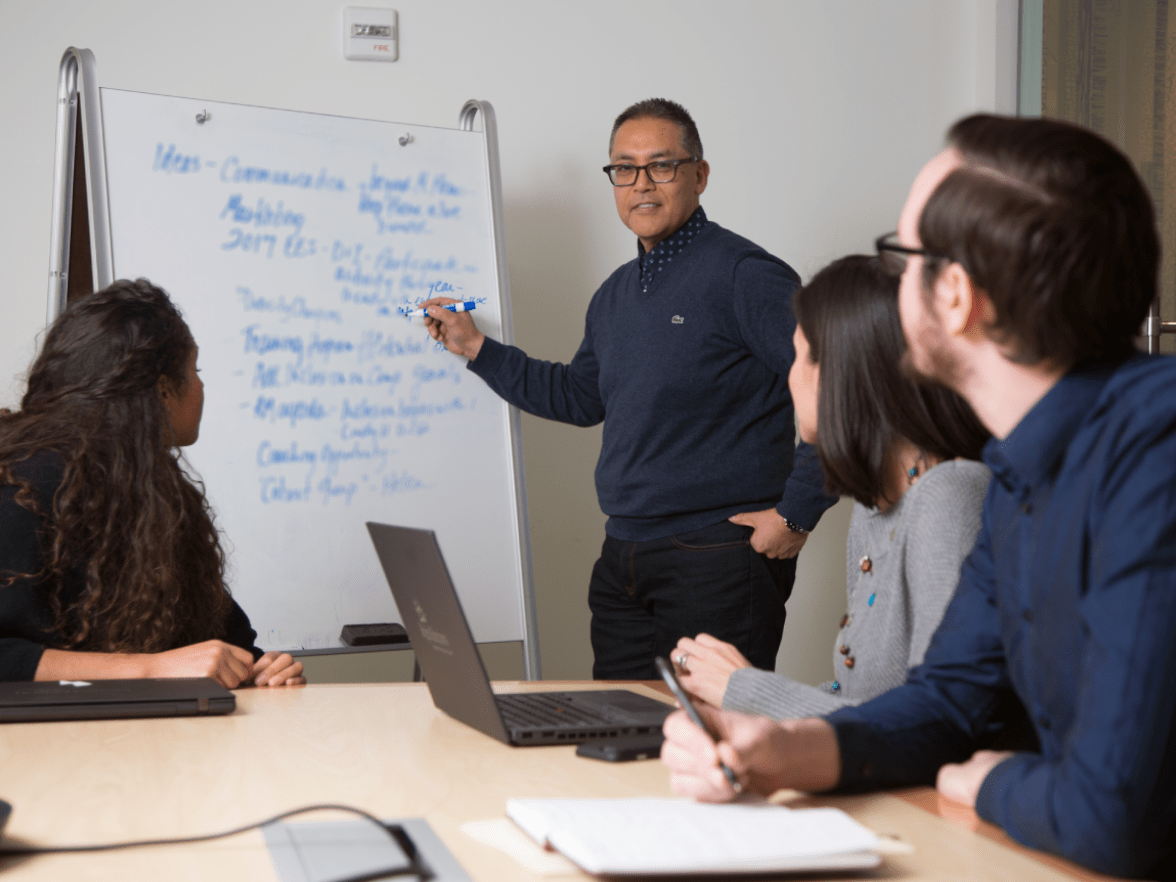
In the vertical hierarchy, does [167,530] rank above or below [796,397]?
below

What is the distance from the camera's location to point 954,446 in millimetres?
1168

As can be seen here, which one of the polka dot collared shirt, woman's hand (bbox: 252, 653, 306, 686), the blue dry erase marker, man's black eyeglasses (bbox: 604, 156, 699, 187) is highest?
man's black eyeglasses (bbox: 604, 156, 699, 187)

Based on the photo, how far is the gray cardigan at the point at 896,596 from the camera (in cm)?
107

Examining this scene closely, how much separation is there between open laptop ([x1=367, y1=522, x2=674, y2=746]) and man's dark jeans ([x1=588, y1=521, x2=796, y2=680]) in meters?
0.85

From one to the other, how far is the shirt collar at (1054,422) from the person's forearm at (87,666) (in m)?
1.10

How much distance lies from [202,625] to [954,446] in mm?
1107

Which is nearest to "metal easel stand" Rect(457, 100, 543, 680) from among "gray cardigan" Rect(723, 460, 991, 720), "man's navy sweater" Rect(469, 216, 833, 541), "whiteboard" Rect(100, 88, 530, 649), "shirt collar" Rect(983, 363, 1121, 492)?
"whiteboard" Rect(100, 88, 530, 649)

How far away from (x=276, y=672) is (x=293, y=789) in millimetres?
586

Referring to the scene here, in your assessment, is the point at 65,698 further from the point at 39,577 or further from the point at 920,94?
the point at 920,94

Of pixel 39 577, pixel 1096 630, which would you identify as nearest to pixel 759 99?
pixel 39 577

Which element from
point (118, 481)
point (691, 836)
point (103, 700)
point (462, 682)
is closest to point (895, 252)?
point (691, 836)

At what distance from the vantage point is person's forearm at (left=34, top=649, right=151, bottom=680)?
1337 millimetres

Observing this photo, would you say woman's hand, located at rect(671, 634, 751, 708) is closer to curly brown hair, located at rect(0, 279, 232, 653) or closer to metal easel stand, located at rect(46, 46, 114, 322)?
curly brown hair, located at rect(0, 279, 232, 653)

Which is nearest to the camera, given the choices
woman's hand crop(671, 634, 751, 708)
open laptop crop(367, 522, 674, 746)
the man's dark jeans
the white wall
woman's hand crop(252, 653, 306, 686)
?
open laptop crop(367, 522, 674, 746)
